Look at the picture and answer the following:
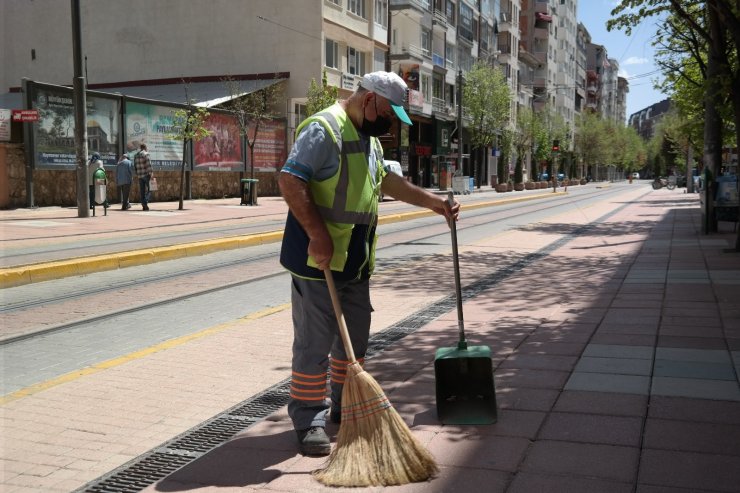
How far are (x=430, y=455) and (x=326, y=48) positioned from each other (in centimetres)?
3452

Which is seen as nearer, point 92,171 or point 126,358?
point 126,358

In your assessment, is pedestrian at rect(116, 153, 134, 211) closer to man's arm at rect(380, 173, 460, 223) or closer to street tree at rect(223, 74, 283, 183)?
street tree at rect(223, 74, 283, 183)

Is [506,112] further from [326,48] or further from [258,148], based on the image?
[258,148]

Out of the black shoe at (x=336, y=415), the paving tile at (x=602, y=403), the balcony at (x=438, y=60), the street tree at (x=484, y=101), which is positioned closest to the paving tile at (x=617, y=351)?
the paving tile at (x=602, y=403)

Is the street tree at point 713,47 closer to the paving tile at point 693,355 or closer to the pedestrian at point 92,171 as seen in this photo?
the paving tile at point 693,355

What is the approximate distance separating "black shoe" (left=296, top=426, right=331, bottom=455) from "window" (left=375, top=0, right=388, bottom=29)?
3951cm

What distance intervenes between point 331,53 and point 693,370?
3366 centimetres

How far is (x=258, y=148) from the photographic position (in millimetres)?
33281

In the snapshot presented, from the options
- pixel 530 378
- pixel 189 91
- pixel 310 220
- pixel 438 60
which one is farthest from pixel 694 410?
pixel 438 60

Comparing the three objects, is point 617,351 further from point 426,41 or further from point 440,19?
point 440,19

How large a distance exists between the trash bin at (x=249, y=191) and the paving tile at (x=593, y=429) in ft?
76.7

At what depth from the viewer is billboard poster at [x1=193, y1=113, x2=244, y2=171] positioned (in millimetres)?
29767

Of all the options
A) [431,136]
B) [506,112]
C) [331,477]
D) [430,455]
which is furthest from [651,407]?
[506,112]

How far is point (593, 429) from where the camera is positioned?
148 inches
